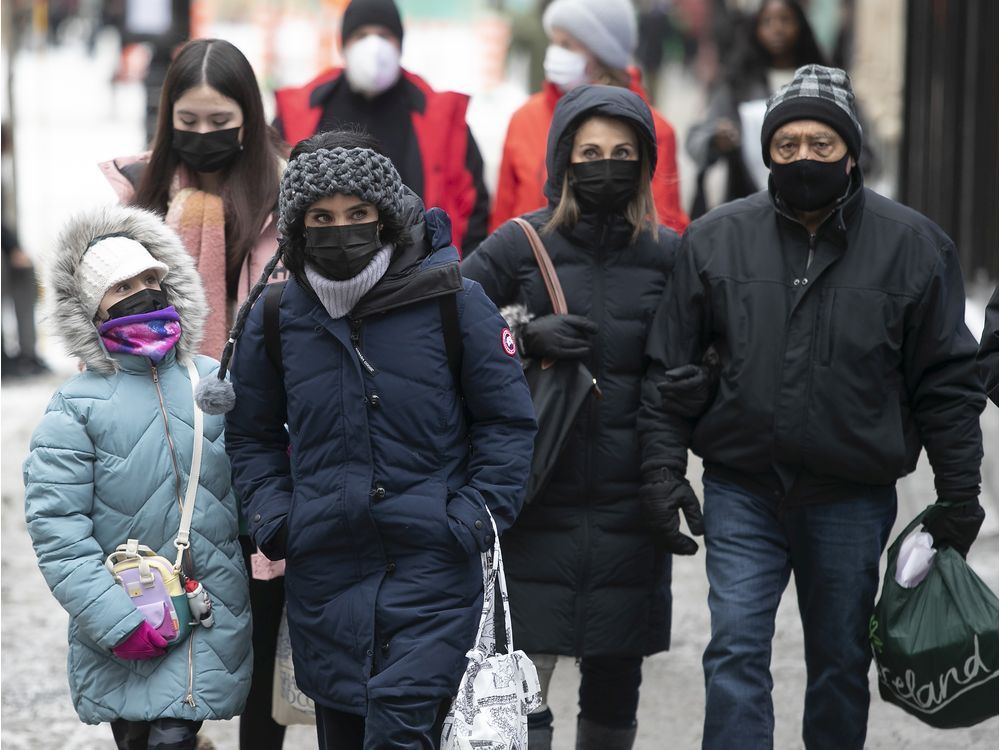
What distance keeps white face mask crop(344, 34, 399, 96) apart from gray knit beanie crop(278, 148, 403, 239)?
245 centimetres

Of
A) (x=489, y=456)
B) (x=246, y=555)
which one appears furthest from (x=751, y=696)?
(x=246, y=555)

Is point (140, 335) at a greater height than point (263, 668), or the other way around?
point (140, 335)

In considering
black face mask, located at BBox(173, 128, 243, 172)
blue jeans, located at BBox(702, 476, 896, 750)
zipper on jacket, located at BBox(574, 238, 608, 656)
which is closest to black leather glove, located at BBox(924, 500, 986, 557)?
blue jeans, located at BBox(702, 476, 896, 750)

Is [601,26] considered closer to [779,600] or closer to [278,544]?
[779,600]

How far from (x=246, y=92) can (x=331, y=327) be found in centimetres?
127

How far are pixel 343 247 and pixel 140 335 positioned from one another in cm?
67

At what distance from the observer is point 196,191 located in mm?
4996

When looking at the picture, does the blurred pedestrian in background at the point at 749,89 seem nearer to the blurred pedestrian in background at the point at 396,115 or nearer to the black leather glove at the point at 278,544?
the blurred pedestrian in background at the point at 396,115

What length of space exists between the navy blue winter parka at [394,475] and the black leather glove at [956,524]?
119 cm

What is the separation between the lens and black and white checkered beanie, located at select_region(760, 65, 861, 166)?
4.48 m

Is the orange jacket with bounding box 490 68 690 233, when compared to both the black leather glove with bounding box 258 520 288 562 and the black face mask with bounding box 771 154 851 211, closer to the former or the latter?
the black face mask with bounding box 771 154 851 211

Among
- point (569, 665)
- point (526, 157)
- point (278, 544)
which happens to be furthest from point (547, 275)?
point (569, 665)

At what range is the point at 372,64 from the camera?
6367 millimetres

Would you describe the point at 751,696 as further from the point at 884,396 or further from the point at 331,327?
the point at 331,327
